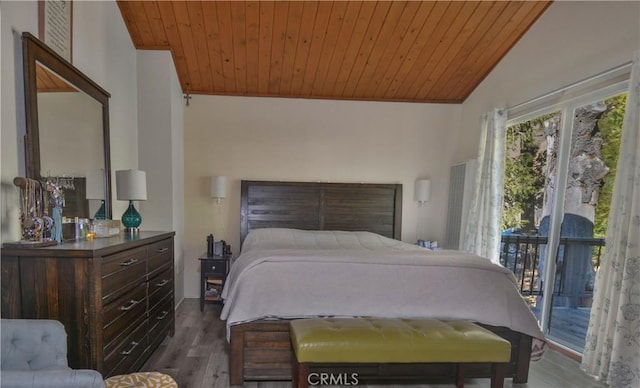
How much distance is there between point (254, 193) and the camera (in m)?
3.78

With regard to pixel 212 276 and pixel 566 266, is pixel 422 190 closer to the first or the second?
pixel 566 266

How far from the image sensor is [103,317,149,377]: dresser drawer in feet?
5.39

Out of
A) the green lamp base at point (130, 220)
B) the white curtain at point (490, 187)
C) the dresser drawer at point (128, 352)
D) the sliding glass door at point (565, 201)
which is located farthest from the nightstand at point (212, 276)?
the sliding glass door at point (565, 201)

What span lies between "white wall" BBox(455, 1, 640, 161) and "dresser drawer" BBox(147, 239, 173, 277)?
3.63 m

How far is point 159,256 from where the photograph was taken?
7.48ft

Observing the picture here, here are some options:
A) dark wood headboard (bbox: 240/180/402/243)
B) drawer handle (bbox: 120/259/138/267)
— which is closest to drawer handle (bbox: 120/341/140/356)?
drawer handle (bbox: 120/259/138/267)

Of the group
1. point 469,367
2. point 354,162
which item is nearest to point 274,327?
point 469,367

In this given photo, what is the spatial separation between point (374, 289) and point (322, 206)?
1.96 metres

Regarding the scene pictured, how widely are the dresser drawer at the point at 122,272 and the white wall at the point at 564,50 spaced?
3.61m

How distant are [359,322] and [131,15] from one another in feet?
10.8

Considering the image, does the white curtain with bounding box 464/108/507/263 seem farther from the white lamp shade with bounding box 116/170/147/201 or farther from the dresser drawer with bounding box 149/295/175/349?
the white lamp shade with bounding box 116/170/147/201

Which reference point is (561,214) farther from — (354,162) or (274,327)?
(274,327)

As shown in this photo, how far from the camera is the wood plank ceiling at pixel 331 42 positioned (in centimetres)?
273

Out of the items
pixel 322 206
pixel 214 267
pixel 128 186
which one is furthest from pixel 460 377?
pixel 128 186
